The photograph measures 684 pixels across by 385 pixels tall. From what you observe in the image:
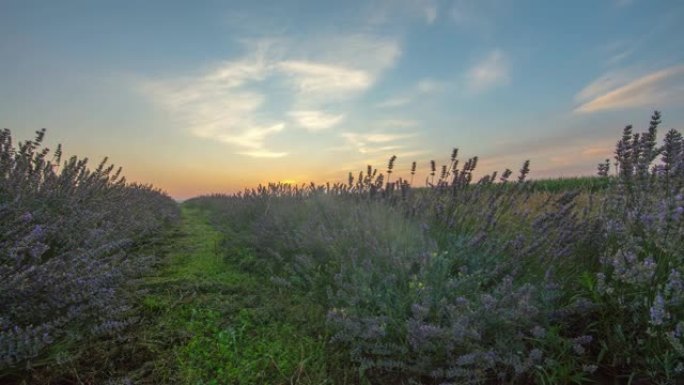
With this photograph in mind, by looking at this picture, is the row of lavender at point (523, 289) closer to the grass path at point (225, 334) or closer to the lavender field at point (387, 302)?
the lavender field at point (387, 302)

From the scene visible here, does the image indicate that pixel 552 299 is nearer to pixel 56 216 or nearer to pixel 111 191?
pixel 56 216

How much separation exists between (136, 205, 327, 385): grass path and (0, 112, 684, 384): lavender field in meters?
0.01

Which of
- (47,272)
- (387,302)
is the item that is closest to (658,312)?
(387,302)

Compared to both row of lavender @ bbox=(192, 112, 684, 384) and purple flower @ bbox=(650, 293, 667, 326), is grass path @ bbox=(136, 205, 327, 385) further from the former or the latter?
purple flower @ bbox=(650, 293, 667, 326)

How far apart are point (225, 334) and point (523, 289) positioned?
1533 millimetres

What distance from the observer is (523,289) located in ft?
7.13

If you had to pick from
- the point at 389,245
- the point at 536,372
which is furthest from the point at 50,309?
the point at 536,372

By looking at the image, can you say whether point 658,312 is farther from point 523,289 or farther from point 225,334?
point 225,334

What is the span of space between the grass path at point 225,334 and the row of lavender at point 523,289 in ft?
0.71

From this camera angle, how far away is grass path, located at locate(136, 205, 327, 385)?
2.14 m

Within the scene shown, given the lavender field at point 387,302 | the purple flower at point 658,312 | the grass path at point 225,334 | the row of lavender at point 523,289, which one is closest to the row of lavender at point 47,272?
the lavender field at point 387,302

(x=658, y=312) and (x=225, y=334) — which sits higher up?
(x=658, y=312)

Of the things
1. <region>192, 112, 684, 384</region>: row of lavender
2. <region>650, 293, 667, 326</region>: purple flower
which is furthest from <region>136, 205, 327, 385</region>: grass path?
<region>650, 293, 667, 326</region>: purple flower

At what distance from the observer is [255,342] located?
2430 millimetres
